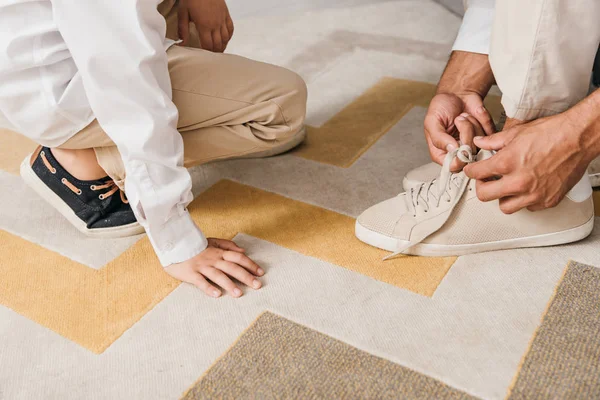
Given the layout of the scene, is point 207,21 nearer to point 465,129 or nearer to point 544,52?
point 465,129

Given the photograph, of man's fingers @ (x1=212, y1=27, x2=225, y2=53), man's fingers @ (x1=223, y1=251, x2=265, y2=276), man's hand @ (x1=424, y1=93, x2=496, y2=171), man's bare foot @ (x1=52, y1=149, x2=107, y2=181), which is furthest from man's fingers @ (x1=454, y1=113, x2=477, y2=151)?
man's bare foot @ (x1=52, y1=149, x2=107, y2=181)

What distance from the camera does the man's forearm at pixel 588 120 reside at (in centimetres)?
90

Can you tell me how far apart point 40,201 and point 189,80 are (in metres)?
0.48

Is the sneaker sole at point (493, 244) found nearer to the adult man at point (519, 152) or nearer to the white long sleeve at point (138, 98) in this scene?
the adult man at point (519, 152)

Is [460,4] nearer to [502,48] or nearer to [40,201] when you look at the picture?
[502,48]

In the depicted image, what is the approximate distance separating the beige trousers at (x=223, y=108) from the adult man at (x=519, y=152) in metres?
0.28

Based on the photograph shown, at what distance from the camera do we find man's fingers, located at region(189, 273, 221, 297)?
1001mm

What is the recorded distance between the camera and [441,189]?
1.06 metres

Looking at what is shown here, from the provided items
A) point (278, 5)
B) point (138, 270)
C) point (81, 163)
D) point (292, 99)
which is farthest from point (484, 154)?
point (278, 5)

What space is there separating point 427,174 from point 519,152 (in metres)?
0.32

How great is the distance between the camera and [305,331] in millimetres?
920

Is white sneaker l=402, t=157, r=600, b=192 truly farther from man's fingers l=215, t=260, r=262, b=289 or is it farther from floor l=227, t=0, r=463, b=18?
floor l=227, t=0, r=463, b=18

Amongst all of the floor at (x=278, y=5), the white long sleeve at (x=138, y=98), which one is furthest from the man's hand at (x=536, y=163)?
the floor at (x=278, y=5)

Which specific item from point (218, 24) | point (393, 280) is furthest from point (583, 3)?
point (218, 24)
